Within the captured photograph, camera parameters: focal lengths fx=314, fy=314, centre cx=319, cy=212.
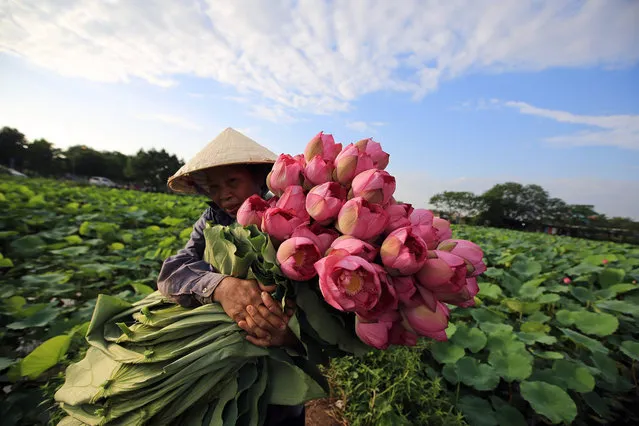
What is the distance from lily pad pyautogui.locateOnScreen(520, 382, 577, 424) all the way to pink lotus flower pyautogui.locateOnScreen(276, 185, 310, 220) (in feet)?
5.52

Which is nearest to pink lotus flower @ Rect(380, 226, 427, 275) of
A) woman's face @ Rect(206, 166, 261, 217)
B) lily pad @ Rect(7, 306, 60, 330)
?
woman's face @ Rect(206, 166, 261, 217)

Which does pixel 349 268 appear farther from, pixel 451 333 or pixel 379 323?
pixel 451 333

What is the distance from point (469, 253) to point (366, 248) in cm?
28

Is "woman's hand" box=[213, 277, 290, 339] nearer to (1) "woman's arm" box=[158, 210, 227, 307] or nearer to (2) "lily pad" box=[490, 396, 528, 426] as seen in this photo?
(1) "woman's arm" box=[158, 210, 227, 307]

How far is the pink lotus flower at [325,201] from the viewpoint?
0.70 metres

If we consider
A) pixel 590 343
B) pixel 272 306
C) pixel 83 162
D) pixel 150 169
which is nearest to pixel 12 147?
pixel 83 162

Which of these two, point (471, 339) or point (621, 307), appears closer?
point (471, 339)

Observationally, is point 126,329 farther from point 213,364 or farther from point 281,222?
point 281,222

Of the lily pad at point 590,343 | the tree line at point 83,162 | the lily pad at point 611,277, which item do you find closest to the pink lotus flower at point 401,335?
the lily pad at point 590,343

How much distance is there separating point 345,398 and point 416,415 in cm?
47

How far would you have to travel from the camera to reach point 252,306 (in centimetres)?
79

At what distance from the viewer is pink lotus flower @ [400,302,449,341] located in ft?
2.19

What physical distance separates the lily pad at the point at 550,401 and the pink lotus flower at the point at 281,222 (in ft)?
5.55

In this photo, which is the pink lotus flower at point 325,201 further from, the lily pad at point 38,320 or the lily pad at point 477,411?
the lily pad at point 38,320
